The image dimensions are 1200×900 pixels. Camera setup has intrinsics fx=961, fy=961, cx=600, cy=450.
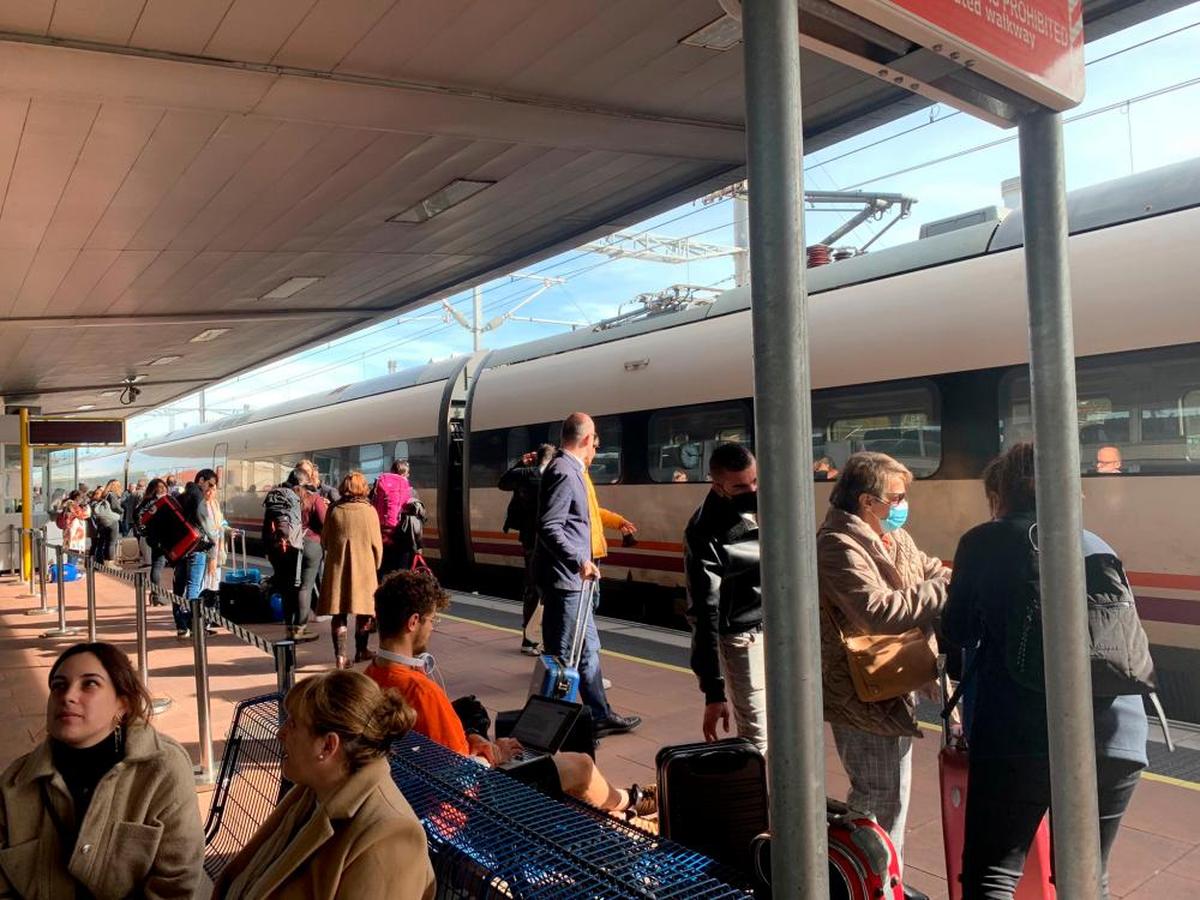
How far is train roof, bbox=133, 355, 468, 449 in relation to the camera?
14773mm

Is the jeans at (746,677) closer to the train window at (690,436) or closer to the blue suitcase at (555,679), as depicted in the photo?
the blue suitcase at (555,679)

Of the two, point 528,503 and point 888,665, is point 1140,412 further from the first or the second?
point 528,503

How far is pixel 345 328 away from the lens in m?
10.4

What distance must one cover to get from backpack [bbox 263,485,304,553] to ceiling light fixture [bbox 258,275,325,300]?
173 cm

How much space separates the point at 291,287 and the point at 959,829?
280 inches

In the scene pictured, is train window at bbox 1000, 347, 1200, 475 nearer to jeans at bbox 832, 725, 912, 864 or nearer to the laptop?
jeans at bbox 832, 725, 912, 864

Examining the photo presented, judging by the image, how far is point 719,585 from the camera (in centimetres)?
373

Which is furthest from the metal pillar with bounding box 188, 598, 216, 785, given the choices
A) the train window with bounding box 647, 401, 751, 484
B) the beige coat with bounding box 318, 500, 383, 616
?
the train window with bounding box 647, 401, 751, 484

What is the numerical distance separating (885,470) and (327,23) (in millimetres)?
2630

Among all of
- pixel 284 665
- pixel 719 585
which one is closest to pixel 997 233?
pixel 719 585

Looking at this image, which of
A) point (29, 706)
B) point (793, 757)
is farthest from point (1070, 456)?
point (29, 706)

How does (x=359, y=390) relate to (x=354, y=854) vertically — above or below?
above

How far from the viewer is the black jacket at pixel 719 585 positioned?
12.1 ft

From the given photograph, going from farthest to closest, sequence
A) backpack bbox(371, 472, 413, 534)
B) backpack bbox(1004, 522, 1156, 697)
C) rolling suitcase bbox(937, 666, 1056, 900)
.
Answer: backpack bbox(371, 472, 413, 534) → rolling suitcase bbox(937, 666, 1056, 900) → backpack bbox(1004, 522, 1156, 697)
